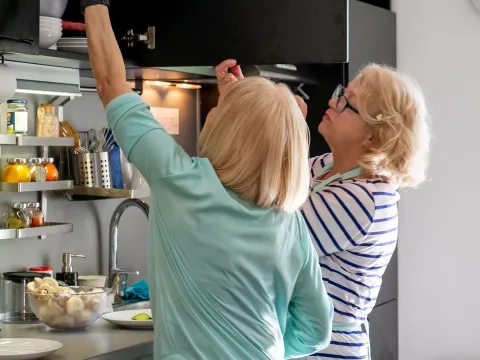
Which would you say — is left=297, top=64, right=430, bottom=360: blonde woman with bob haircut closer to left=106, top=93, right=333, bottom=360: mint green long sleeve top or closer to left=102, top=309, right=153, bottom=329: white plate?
left=106, top=93, right=333, bottom=360: mint green long sleeve top

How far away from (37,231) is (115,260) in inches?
16.4

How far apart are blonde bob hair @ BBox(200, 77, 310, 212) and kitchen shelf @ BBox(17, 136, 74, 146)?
1118 millimetres

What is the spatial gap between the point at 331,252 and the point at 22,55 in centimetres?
97

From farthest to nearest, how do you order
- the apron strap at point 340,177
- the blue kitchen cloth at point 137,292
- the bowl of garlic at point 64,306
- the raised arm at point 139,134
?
the blue kitchen cloth at point 137,292 < the bowl of garlic at point 64,306 < the apron strap at point 340,177 < the raised arm at point 139,134

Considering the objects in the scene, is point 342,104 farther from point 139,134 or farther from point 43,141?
point 43,141

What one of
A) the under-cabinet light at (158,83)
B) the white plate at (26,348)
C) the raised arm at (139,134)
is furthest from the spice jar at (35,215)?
the raised arm at (139,134)

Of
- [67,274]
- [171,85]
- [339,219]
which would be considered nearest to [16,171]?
[67,274]

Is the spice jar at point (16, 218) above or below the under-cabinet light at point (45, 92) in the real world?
below

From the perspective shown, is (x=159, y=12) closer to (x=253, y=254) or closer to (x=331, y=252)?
(x=331, y=252)

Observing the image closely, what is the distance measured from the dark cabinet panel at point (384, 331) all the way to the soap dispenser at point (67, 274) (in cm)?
111

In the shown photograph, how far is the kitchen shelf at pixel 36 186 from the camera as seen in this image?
247 centimetres

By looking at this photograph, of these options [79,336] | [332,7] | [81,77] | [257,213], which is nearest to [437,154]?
[332,7]

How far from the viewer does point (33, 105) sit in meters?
2.65

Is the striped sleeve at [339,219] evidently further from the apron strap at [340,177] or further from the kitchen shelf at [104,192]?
the kitchen shelf at [104,192]
